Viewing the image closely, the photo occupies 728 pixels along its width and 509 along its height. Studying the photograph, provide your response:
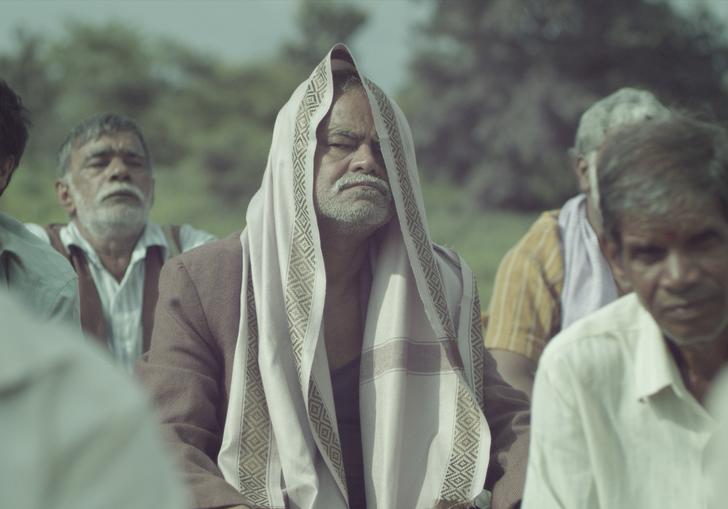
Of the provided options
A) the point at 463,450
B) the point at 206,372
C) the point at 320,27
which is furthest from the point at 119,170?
the point at 320,27

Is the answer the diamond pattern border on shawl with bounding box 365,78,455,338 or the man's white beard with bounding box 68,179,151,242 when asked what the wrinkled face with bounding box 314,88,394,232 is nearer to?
the diamond pattern border on shawl with bounding box 365,78,455,338

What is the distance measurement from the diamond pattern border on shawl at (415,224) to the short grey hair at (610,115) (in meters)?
1.42

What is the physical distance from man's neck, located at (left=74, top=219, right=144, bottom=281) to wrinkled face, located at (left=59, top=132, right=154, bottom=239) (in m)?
0.04

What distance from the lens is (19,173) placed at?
88.4 ft

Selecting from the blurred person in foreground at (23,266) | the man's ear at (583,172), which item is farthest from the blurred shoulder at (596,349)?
the man's ear at (583,172)

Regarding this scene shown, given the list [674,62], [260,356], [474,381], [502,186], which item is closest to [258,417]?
[260,356]

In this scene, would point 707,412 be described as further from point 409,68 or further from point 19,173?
point 409,68

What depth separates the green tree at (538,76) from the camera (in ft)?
114

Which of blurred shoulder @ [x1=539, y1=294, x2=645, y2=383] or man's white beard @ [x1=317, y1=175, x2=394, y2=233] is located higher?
man's white beard @ [x1=317, y1=175, x2=394, y2=233]

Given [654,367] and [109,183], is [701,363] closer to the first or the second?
[654,367]

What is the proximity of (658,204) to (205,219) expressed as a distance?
97.0 feet

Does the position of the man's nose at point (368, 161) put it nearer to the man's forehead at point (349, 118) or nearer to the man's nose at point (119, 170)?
the man's forehead at point (349, 118)

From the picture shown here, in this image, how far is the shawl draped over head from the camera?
162 inches

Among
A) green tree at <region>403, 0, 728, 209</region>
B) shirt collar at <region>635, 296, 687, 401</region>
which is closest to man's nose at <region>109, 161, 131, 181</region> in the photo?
shirt collar at <region>635, 296, 687, 401</region>
